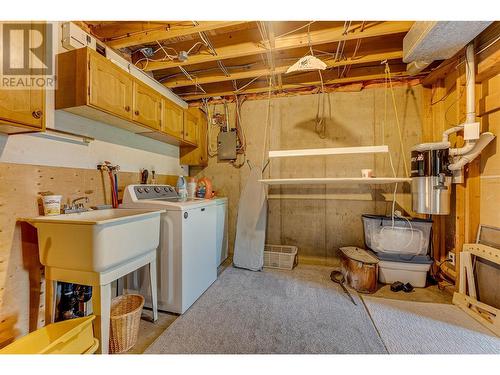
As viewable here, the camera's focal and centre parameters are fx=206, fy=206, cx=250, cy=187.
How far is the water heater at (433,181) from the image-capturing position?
198 centimetres

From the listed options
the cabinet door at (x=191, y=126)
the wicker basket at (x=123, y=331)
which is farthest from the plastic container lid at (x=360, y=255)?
the cabinet door at (x=191, y=126)

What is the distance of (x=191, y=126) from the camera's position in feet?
9.45

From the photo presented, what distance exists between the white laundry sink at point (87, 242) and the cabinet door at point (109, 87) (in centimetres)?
88

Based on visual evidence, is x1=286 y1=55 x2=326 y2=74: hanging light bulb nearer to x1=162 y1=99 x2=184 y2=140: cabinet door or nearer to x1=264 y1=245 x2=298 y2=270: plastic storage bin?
Answer: x1=162 y1=99 x2=184 y2=140: cabinet door

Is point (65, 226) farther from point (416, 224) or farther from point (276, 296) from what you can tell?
point (416, 224)

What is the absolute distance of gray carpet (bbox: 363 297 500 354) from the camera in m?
1.40

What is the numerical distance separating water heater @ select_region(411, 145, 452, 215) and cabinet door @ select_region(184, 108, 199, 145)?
266 cm

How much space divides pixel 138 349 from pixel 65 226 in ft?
3.17

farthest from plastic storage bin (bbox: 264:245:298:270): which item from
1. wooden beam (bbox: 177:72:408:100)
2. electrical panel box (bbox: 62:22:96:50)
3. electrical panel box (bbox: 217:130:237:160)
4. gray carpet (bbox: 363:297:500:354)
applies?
electrical panel box (bbox: 62:22:96:50)

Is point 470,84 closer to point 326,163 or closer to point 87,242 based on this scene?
point 326,163

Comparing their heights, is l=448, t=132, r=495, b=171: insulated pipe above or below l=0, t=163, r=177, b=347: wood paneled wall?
above
